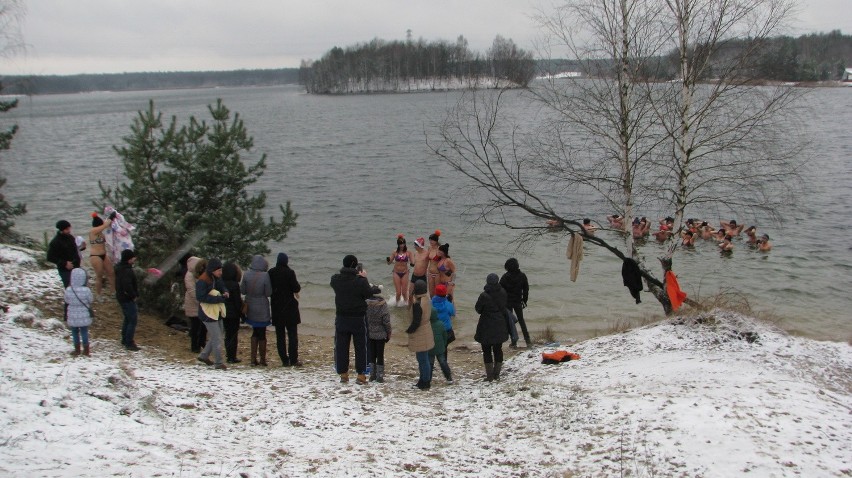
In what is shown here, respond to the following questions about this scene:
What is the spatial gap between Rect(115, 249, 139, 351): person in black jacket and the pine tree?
2478 millimetres

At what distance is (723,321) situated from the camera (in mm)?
10242

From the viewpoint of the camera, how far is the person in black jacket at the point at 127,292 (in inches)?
417

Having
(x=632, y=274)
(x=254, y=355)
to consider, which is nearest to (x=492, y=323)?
(x=632, y=274)

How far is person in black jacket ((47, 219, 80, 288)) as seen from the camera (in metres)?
11.8

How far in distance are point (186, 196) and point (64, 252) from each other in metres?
2.90

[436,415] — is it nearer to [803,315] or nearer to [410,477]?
[410,477]

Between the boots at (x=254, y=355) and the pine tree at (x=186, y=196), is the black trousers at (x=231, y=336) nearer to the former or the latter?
the boots at (x=254, y=355)

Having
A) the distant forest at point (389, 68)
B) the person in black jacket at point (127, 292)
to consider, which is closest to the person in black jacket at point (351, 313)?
the person in black jacket at point (127, 292)

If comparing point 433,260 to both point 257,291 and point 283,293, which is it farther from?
point 257,291

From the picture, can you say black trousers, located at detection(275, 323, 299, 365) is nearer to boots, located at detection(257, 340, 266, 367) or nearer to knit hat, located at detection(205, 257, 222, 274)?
boots, located at detection(257, 340, 266, 367)

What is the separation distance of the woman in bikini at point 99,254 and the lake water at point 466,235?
5509mm

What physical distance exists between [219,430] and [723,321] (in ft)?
25.9

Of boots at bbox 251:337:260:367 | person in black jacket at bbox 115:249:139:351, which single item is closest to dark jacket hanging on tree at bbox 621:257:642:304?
boots at bbox 251:337:260:367

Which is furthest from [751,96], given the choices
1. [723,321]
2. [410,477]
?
[410,477]
